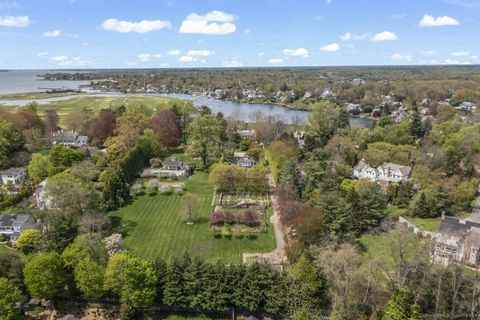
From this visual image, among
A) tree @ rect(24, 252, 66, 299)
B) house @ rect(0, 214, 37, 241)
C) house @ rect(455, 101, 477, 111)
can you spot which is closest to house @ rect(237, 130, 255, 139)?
house @ rect(0, 214, 37, 241)

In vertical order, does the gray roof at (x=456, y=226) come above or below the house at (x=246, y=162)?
below

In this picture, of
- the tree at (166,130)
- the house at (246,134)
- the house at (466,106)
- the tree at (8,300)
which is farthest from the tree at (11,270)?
the house at (466,106)

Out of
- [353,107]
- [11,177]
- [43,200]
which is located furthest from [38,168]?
[353,107]

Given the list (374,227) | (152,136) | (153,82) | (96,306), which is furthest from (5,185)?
(153,82)

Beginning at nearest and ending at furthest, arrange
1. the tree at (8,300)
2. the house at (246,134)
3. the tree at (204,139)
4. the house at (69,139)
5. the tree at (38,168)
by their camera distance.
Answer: the tree at (8,300)
the tree at (38,168)
the tree at (204,139)
the house at (69,139)
the house at (246,134)

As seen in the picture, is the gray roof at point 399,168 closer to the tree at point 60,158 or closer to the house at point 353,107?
the tree at point 60,158

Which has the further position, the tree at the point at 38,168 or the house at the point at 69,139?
the house at the point at 69,139
